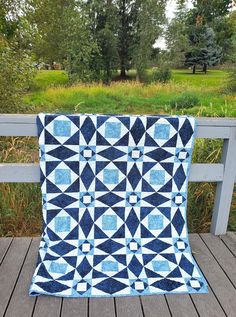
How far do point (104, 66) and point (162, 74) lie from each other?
116 inches

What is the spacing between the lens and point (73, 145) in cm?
162

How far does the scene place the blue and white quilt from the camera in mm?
1592

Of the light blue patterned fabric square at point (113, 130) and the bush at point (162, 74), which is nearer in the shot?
the light blue patterned fabric square at point (113, 130)

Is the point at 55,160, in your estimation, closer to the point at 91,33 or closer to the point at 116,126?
the point at 116,126

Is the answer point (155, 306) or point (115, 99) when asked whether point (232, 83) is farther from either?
point (155, 306)

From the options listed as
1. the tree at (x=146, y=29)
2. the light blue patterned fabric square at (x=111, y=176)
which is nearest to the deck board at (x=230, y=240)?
the light blue patterned fabric square at (x=111, y=176)

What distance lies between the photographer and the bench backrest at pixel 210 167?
1.64 metres

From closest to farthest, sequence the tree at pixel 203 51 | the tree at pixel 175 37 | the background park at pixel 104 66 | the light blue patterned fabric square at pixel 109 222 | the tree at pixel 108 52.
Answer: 1. the light blue patterned fabric square at pixel 109 222
2. the background park at pixel 104 66
3. the tree at pixel 108 52
4. the tree at pixel 175 37
5. the tree at pixel 203 51

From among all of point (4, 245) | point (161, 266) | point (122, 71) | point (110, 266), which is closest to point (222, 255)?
point (161, 266)

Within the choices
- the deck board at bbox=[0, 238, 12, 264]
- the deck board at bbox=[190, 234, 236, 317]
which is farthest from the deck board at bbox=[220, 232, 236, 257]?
the deck board at bbox=[0, 238, 12, 264]

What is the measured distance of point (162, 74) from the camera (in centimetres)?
1495

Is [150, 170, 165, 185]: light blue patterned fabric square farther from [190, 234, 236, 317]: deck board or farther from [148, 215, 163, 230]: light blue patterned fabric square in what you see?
[190, 234, 236, 317]: deck board

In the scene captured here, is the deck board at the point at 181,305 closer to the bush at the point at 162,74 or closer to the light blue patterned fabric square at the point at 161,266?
the light blue patterned fabric square at the point at 161,266

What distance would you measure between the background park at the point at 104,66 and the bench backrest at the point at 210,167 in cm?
28
